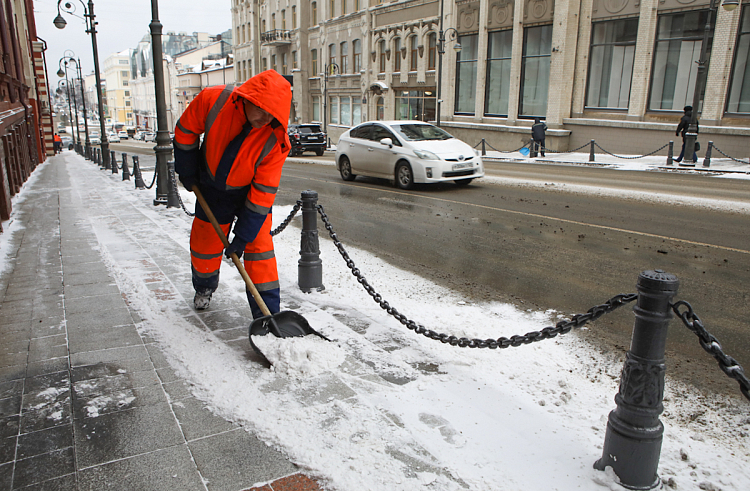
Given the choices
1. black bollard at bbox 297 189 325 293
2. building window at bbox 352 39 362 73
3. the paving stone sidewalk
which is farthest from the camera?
building window at bbox 352 39 362 73

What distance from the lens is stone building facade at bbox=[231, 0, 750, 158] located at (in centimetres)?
1984

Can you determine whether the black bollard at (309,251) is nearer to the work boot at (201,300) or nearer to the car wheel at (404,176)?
the work boot at (201,300)

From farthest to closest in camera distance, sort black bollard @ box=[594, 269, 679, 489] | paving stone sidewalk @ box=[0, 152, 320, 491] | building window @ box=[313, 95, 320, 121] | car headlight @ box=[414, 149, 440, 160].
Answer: building window @ box=[313, 95, 320, 121] < car headlight @ box=[414, 149, 440, 160] < paving stone sidewalk @ box=[0, 152, 320, 491] < black bollard @ box=[594, 269, 679, 489]

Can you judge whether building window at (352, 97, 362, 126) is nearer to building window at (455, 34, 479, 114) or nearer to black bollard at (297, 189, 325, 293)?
building window at (455, 34, 479, 114)

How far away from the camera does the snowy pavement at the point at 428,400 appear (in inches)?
98.9

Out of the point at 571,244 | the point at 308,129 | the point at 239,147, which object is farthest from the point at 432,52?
the point at 239,147

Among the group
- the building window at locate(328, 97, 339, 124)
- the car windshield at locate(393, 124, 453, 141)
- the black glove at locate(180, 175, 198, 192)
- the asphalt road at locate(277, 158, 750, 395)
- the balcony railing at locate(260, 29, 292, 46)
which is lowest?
the asphalt road at locate(277, 158, 750, 395)

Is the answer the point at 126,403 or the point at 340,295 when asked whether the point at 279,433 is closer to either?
the point at 126,403

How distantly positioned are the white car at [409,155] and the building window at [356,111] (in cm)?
2634

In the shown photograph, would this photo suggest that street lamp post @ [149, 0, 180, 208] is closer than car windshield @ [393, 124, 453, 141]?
Yes

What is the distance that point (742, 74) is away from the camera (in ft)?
63.7

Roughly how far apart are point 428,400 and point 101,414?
1787mm

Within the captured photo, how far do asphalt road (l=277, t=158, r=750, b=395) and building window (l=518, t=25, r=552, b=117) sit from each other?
13.9m

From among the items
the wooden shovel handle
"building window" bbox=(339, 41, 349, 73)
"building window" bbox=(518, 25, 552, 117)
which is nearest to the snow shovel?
the wooden shovel handle
